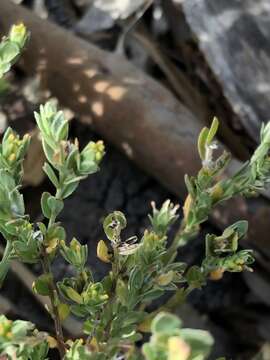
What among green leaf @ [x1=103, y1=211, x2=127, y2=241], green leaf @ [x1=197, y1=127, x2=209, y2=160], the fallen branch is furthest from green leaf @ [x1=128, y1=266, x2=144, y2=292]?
the fallen branch

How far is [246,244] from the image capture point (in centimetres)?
156

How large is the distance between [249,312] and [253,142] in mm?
432

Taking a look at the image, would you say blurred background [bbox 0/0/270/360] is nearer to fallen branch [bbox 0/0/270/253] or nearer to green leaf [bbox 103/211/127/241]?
fallen branch [bbox 0/0/270/253]

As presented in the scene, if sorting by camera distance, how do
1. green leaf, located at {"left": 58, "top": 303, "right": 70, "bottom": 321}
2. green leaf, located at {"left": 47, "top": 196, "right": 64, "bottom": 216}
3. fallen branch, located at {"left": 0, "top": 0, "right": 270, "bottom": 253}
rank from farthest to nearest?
1. fallen branch, located at {"left": 0, "top": 0, "right": 270, "bottom": 253}
2. green leaf, located at {"left": 58, "top": 303, "right": 70, "bottom": 321}
3. green leaf, located at {"left": 47, "top": 196, "right": 64, "bottom": 216}

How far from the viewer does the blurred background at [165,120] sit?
161 centimetres

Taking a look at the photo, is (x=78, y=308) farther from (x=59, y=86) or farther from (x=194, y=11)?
(x=194, y=11)

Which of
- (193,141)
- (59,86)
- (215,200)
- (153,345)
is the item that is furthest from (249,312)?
(153,345)

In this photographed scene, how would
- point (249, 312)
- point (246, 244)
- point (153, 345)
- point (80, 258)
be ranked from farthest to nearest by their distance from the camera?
point (249, 312) < point (246, 244) < point (80, 258) < point (153, 345)

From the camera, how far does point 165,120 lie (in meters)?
1.61

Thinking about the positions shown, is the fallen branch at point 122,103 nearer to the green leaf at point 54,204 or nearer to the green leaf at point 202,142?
the green leaf at point 202,142

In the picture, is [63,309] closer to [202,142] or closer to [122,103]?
[202,142]

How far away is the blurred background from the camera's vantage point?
161 centimetres

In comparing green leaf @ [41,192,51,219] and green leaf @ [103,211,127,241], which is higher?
green leaf @ [41,192,51,219]

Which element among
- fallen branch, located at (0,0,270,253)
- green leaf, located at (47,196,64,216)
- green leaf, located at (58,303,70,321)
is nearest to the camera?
green leaf, located at (47,196,64,216)
